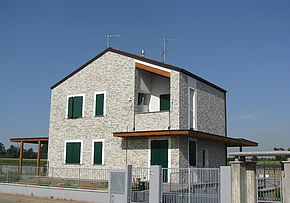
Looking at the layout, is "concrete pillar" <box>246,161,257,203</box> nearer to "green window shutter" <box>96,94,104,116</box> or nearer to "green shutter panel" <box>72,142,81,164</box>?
"green window shutter" <box>96,94,104,116</box>

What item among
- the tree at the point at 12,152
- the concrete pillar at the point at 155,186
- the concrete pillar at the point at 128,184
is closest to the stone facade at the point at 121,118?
the concrete pillar at the point at 128,184

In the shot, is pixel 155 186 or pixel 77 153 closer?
pixel 155 186

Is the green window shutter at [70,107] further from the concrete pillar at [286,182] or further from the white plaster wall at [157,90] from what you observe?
the concrete pillar at [286,182]

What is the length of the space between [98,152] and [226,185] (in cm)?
1183

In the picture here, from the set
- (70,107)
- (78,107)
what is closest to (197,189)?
(78,107)

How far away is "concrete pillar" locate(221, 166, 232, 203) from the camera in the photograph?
38.9 ft

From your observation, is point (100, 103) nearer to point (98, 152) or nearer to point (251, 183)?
point (98, 152)

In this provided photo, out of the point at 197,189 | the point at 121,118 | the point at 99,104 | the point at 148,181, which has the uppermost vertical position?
the point at 99,104

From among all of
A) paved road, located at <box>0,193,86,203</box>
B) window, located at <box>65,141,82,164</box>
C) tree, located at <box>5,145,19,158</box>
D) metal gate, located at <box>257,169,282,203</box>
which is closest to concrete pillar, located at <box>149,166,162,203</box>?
metal gate, located at <box>257,169,282,203</box>

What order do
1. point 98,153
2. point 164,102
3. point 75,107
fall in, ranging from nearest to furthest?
point 164,102 < point 98,153 < point 75,107

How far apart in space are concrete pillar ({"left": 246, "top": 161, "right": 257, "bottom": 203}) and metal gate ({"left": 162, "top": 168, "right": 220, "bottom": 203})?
115cm

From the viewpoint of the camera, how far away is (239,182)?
11438mm

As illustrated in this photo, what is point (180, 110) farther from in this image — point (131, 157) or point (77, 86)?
point (77, 86)

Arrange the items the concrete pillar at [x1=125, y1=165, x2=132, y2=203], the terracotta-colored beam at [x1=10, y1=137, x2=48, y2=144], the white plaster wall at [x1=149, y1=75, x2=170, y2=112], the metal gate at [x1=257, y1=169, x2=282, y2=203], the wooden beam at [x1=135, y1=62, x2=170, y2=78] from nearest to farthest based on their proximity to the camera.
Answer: the metal gate at [x1=257, y1=169, x2=282, y2=203] < the concrete pillar at [x1=125, y1=165, x2=132, y2=203] < the wooden beam at [x1=135, y1=62, x2=170, y2=78] < the white plaster wall at [x1=149, y1=75, x2=170, y2=112] < the terracotta-colored beam at [x1=10, y1=137, x2=48, y2=144]
